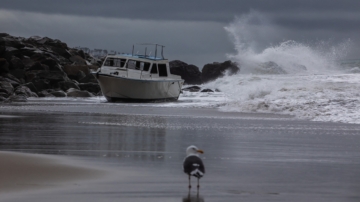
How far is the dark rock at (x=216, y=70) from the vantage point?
213 feet

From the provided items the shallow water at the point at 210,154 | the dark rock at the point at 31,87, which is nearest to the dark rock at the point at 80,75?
the dark rock at the point at 31,87

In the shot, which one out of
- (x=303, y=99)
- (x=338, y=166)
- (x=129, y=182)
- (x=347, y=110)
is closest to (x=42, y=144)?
(x=129, y=182)

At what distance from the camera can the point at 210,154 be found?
1073 centimetres

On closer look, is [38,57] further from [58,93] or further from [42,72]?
[58,93]

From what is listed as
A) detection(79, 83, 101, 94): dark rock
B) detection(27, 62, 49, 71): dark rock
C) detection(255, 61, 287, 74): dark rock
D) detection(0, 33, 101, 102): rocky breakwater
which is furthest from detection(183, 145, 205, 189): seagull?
detection(255, 61, 287, 74): dark rock

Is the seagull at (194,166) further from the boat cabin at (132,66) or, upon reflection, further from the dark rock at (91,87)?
the dark rock at (91,87)

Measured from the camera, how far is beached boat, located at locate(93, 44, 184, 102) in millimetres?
32656

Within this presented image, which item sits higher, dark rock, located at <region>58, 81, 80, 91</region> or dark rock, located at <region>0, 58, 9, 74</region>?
dark rock, located at <region>0, 58, 9, 74</region>

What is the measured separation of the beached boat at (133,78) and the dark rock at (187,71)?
33953mm

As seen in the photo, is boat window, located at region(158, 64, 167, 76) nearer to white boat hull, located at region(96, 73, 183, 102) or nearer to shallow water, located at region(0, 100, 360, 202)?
white boat hull, located at region(96, 73, 183, 102)

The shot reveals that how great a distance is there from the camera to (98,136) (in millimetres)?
13398

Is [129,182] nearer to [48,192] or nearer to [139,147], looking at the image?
[48,192]

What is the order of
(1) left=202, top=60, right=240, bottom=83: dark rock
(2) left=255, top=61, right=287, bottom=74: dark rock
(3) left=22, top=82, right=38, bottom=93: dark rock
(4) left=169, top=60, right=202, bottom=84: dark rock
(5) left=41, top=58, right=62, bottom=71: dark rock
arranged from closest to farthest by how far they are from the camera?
(3) left=22, top=82, right=38, bottom=93: dark rock
(5) left=41, top=58, right=62, bottom=71: dark rock
(2) left=255, top=61, right=287, bottom=74: dark rock
(1) left=202, top=60, right=240, bottom=83: dark rock
(4) left=169, top=60, right=202, bottom=84: dark rock

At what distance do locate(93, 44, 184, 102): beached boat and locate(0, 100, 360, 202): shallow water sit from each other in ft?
47.0
